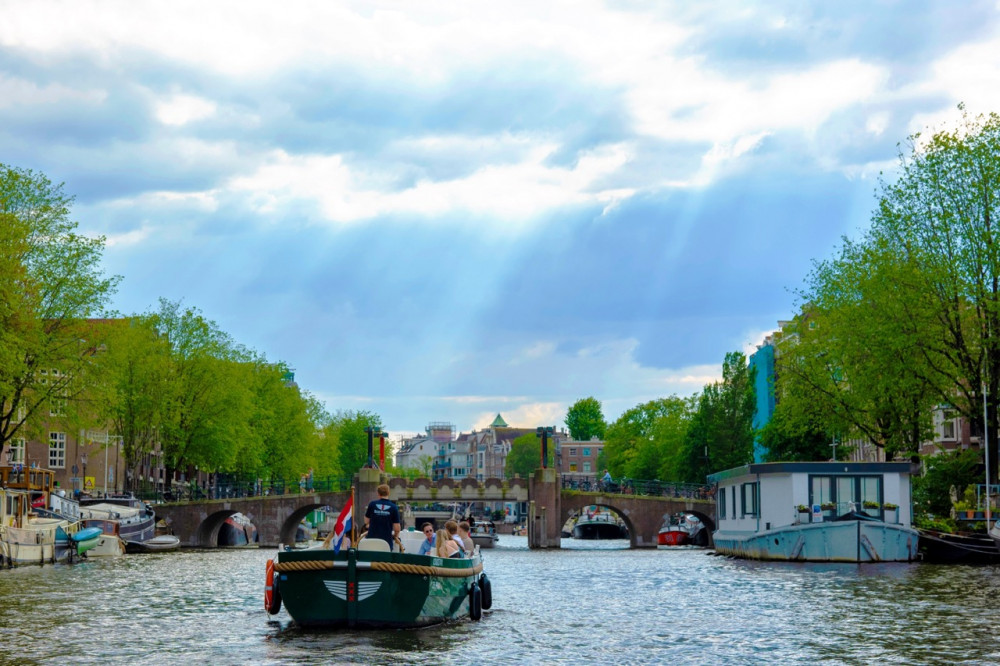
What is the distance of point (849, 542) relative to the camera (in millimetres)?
48969

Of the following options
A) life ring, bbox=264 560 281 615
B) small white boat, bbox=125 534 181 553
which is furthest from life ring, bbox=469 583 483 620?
small white boat, bbox=125 534 181 553

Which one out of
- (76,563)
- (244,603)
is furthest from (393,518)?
(76,563)

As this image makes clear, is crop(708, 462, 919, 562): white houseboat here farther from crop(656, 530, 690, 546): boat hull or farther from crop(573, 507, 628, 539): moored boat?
crop(573, 507, 628, 539): moored boat

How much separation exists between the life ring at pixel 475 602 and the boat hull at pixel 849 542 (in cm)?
2479

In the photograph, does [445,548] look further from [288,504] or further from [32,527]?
[288,504]

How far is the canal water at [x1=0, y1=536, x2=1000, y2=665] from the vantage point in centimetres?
2205

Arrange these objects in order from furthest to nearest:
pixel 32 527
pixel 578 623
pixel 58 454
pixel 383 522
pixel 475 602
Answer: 1. pixel 58 454
2. pixel 32 527
3. pixel 578 623
4. pixel 475 602
5. pixel 383 522

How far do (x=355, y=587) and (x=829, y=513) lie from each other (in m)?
32.4

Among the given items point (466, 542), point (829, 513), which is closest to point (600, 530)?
point (829, 513)

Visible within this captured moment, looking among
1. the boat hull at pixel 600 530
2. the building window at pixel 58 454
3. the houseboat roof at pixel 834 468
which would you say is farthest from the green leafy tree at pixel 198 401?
the boat hull at pixel 600 530

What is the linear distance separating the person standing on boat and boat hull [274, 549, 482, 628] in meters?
0.84

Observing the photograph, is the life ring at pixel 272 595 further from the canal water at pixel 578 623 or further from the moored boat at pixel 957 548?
the moored boat at pixel 957 548

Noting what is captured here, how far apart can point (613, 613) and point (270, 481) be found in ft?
248

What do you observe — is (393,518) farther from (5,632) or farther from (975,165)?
(975,165)
